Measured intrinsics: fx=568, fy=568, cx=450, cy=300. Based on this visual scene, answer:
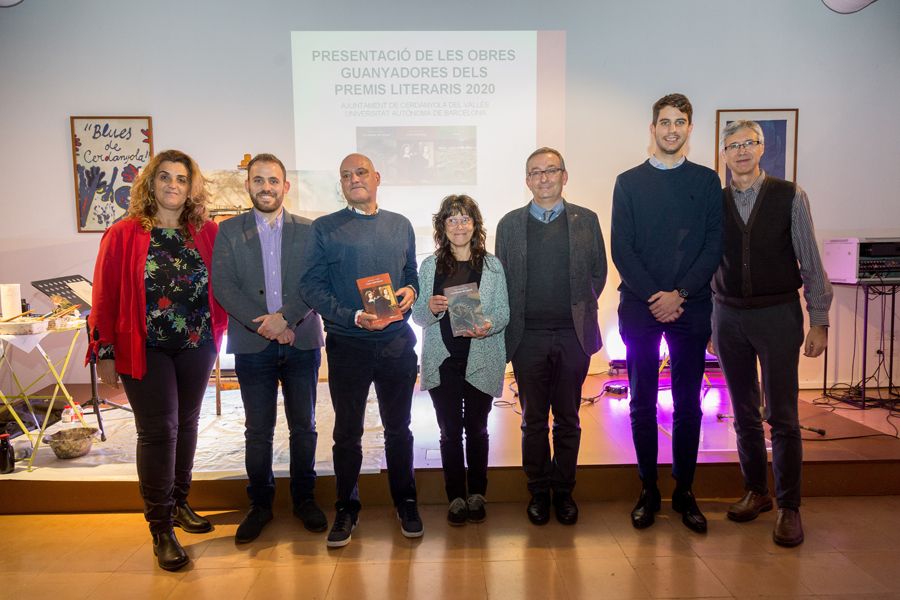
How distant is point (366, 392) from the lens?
A: 97.3 inches

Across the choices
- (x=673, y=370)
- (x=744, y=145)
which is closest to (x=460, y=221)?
(x=673, y=370)

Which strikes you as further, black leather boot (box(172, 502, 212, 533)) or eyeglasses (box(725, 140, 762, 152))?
black leather boot (box(172, 502, 212, 533))

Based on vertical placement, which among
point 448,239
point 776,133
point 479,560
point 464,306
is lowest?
point 479,560

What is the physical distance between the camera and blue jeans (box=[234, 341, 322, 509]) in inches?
97.9

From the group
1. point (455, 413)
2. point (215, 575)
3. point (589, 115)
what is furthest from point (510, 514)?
point (589, 115)

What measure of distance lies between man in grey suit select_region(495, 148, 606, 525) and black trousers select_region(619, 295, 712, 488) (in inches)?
7.3

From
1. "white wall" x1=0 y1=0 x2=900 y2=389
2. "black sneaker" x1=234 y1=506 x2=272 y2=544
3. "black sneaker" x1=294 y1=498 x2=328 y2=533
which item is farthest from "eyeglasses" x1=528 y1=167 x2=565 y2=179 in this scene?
"white wall" x1=0 y1=0 x2=900 y2=389

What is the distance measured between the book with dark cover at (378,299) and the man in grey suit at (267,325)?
1.16 ft

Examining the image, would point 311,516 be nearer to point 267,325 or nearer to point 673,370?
point 267,325

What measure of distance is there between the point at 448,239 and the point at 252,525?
1551 mm

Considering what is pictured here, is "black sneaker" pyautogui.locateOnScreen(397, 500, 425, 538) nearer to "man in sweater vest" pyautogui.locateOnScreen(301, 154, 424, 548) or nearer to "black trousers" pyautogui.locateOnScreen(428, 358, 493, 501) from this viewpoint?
"man in sweater vest" pyautogui.locateOnScreen(301, 154, 424, 548)

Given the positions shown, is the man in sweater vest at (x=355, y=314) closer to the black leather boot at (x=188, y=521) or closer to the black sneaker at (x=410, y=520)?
the black sneaker at (x=410, y=520)

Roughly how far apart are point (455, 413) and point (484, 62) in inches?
126

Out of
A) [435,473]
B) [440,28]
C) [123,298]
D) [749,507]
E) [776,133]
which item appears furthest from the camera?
[776,133]
